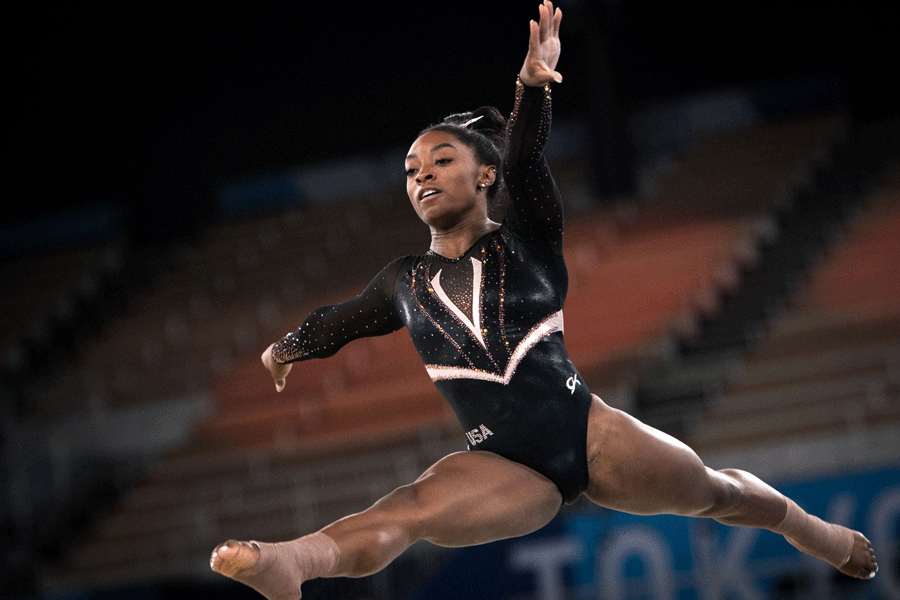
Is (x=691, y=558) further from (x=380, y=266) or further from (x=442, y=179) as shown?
(x=380, y=266)

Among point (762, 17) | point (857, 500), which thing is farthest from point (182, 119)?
point (857, 500)

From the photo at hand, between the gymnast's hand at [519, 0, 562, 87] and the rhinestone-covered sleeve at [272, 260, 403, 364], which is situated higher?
the gymnast's hand at [519, 0, 562, 87]

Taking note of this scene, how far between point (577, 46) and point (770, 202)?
222 cm

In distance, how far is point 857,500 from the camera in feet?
16.8

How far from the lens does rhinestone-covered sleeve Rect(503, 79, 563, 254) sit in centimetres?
239

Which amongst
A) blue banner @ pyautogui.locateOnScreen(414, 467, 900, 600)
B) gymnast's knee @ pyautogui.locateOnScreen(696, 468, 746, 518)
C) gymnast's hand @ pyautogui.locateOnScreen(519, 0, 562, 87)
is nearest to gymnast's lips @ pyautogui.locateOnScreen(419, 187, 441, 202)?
gymnast's hand @ pyautogui.locateOnScreen(519, 0, 562, 87)

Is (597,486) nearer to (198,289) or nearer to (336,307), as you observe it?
(336,307)

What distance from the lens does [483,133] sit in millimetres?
2803

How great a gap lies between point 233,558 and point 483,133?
1385 mm

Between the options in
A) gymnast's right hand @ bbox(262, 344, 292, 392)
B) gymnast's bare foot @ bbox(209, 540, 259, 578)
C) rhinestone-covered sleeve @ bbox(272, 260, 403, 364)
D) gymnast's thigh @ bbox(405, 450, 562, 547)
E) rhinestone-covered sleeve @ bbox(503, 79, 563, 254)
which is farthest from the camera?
gymnast's right hand @ bbox(262, 344, 292, 392)

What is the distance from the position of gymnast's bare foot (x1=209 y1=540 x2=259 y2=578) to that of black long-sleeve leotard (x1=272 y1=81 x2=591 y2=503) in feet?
2.33

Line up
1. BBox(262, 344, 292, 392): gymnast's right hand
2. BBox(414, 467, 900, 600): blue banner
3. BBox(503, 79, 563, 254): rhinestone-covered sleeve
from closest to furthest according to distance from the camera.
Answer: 1. BBox(503, 79, 563, 254): rhinestone-covered sleeve
2. BBox(262, 344, 292, 392): gymnast's right hand
3. BBox(414, 467, 900, 600): blue banner

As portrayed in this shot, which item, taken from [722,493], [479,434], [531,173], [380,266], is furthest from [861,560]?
[380,266]

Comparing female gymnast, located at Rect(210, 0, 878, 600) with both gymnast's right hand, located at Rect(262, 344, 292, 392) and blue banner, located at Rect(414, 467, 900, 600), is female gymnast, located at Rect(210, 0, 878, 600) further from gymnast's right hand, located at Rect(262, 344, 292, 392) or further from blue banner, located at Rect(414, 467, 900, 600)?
blue banner, located at Rect(414, 467, 900, 600)
